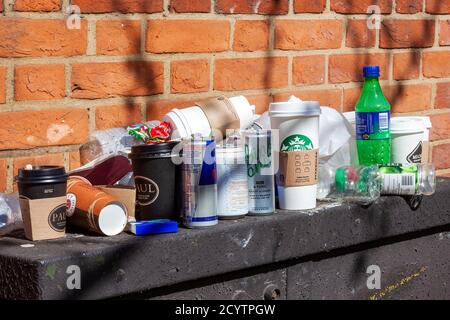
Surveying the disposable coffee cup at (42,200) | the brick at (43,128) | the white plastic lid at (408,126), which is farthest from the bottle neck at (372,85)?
the disposable coffee cup at (42,200)

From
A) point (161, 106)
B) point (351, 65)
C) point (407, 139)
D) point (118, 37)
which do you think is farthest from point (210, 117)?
point (351, 65)

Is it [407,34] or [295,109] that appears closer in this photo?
[295,109]

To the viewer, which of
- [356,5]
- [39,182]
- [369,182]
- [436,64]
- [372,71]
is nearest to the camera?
[39,182]

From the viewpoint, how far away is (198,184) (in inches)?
75.7

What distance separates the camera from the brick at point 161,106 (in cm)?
237

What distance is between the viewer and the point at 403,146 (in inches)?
99.1

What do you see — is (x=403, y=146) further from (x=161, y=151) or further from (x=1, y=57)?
(x=1, y=57)

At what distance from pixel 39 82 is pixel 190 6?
0.54 metres

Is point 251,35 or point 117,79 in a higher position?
point 251,35

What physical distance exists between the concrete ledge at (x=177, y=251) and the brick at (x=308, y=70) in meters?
0.58

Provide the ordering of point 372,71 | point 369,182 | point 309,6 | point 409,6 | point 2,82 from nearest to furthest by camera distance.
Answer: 1. point 2,82
2. point 369,182
3. point 372,71
4. point 309,6
5. point 409,6

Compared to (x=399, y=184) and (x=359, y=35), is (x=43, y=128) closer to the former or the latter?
(x=399, y=184)

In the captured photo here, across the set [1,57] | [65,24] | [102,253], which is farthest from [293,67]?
[102,253]

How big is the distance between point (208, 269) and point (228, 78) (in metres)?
0.81
